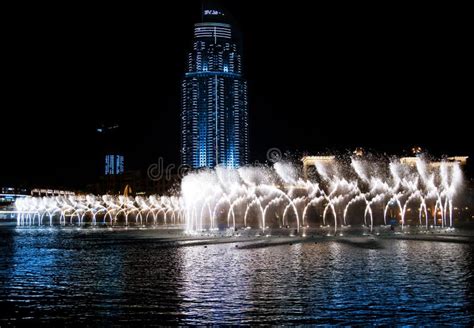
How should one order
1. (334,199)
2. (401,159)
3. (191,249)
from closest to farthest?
(191,249) → (334,199) → (401,159)

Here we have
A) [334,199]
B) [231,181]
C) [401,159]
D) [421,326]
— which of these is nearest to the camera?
[421,326]

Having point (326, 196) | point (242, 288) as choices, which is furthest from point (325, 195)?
point (242, 288)

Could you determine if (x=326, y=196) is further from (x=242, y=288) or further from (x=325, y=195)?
(x=242, y=288)

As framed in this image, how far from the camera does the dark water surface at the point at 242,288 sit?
574 inches

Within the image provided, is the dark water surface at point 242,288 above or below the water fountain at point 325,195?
below

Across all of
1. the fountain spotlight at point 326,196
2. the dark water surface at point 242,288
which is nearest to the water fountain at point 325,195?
the fountain spotlight at point 326,196

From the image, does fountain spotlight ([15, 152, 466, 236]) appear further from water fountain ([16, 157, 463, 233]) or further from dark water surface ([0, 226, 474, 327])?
dark water surface ([0, 226, 474, 327])

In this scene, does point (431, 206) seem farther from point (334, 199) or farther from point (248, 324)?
point (248, 324)

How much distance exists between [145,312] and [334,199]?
90866 mm

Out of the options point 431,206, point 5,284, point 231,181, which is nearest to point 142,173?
point 231,181

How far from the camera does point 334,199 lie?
341ft

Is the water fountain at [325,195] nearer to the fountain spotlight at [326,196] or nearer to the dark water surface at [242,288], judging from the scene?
the fountain spotlight at [326,196]

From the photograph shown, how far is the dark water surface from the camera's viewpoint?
47.8 feet

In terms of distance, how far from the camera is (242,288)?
61.8 feet
